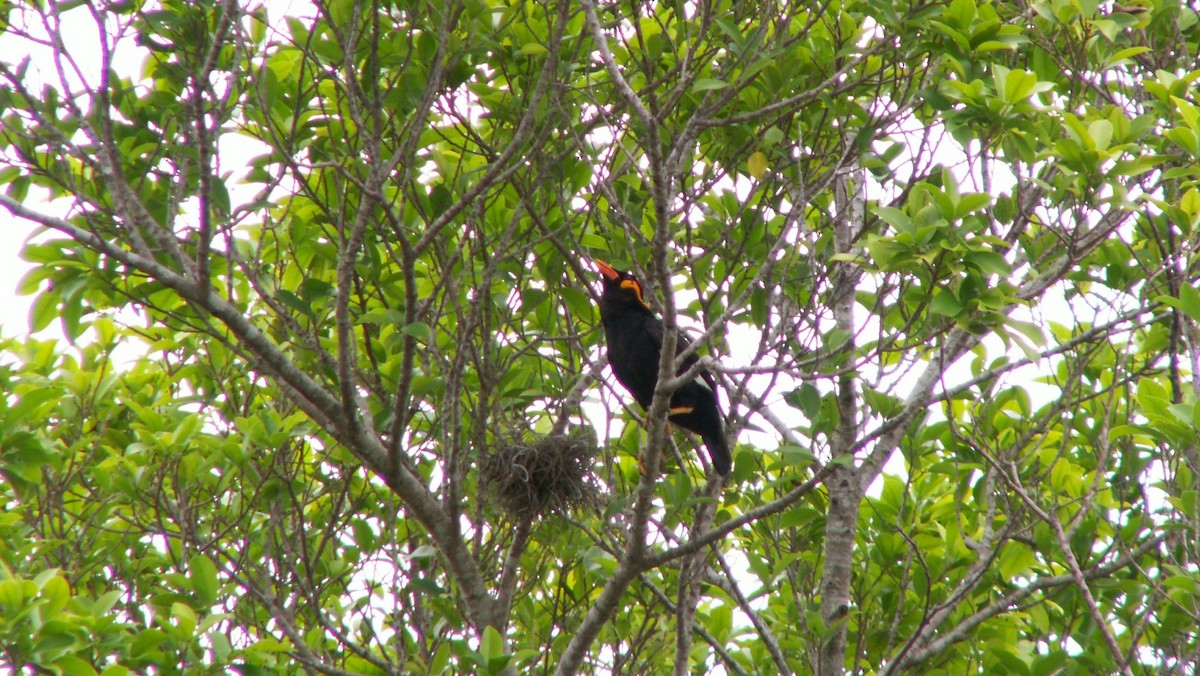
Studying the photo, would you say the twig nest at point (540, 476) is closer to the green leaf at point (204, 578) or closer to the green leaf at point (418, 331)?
the green leaf at point (418, 331)

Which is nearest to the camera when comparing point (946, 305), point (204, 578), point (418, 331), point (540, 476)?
point (946, 305)

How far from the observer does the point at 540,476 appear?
383 centimetres

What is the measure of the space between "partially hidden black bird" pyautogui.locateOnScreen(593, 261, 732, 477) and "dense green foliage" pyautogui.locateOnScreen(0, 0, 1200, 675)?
23 centimetres

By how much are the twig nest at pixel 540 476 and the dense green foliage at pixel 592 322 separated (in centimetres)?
2

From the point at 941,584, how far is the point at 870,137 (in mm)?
1654

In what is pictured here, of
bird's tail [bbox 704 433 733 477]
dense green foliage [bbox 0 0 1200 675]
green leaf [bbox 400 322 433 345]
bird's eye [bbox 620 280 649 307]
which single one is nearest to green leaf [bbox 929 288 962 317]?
dense green foliage [bbox 0 0 1200 675]

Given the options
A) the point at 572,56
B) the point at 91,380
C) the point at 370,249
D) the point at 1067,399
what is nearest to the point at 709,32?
the point at 572,56

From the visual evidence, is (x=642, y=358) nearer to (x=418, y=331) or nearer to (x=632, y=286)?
(x=632, y=286)

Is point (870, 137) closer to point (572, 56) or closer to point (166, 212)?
point (572, 56)

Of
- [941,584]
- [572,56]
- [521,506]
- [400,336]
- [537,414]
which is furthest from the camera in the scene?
[537,414]

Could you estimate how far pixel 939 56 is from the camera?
3.49 metres

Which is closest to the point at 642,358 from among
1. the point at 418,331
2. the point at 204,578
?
the point at 418,331

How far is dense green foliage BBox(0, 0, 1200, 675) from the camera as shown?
3129 millimetres

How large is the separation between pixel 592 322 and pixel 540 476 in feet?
2.66
